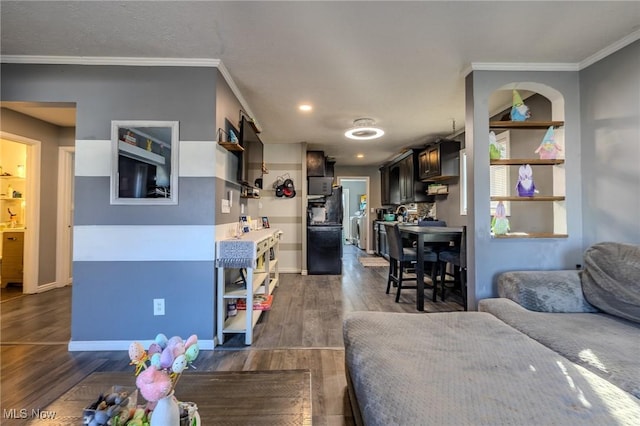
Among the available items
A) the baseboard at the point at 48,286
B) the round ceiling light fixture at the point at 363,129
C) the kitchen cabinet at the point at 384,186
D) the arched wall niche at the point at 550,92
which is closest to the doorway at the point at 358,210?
the kitchen cabinet at the point at 384,186

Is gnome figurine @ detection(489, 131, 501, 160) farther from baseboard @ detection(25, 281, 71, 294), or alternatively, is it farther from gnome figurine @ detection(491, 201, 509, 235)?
baseboard @ detection(25, 281, 71, 294)

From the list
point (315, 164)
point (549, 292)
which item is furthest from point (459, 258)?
point (315, 164)

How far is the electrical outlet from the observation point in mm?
2338

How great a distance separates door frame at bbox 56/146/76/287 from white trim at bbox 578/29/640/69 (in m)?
6.22

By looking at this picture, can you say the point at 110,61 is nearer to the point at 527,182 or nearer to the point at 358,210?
the point at 527,182

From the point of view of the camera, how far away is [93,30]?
1.99m

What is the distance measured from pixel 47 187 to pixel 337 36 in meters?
4.55

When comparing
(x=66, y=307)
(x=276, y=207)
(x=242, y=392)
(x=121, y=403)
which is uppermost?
(x=276, y=207)

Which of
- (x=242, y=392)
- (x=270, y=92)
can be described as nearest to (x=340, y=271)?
(x=270, y=92)

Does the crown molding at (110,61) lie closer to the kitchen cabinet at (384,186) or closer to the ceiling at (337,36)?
the ceiling at (337,36)

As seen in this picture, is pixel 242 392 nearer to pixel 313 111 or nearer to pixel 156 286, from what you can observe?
pixel 156 286

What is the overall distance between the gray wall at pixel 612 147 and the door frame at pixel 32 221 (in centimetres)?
633

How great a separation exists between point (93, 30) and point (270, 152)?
345 cm

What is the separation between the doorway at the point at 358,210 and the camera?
26.6 ft
